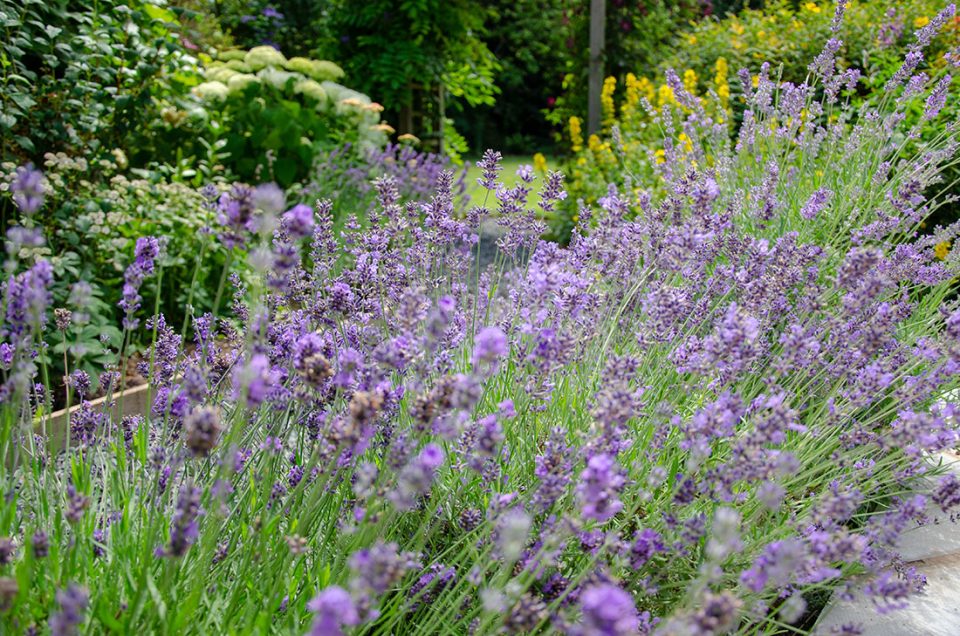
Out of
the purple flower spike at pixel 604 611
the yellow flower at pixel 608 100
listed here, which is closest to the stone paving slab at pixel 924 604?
the purple flower spike at pixel 604 611

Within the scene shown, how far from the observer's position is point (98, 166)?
13.7 ft

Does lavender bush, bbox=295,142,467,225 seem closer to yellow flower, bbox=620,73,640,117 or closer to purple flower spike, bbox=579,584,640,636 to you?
yellow flower, bbox=620,73,640,117

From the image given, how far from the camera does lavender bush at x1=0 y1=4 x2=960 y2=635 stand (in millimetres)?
1221

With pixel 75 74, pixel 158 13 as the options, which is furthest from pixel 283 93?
pixel 75 74

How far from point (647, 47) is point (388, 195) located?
23.0 ft

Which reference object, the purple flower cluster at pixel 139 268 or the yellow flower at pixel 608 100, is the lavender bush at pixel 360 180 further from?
the purple flower cluster at pixel 139 268

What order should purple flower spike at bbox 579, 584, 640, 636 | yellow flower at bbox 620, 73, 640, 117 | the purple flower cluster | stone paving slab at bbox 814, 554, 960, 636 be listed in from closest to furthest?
purple flower spike at bbox 579, 584, 640, 636 < the purple flower cluster < stone paving slab at bbox 814, 554, 960, 636 < yellow flower at bbox 620, 73, 640, 117

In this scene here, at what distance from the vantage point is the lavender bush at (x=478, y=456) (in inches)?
48.1

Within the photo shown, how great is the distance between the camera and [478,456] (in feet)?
4.76

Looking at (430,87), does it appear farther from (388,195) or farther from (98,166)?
(388,195)

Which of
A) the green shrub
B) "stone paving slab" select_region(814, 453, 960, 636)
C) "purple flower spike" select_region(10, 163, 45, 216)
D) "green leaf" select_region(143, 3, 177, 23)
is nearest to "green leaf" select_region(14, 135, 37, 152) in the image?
the green shrub

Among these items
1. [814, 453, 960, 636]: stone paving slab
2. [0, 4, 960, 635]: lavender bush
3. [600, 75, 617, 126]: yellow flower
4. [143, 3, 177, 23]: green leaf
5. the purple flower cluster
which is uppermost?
[143, 3, 177, 23]: green leaf

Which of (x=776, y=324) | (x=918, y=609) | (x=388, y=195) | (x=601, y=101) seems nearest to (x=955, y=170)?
(x=776, y=324)

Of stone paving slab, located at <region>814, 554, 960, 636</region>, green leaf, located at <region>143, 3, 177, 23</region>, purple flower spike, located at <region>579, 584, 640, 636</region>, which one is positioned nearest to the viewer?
purple flower spike, located at <region>579, 584, 640, 636</region>
